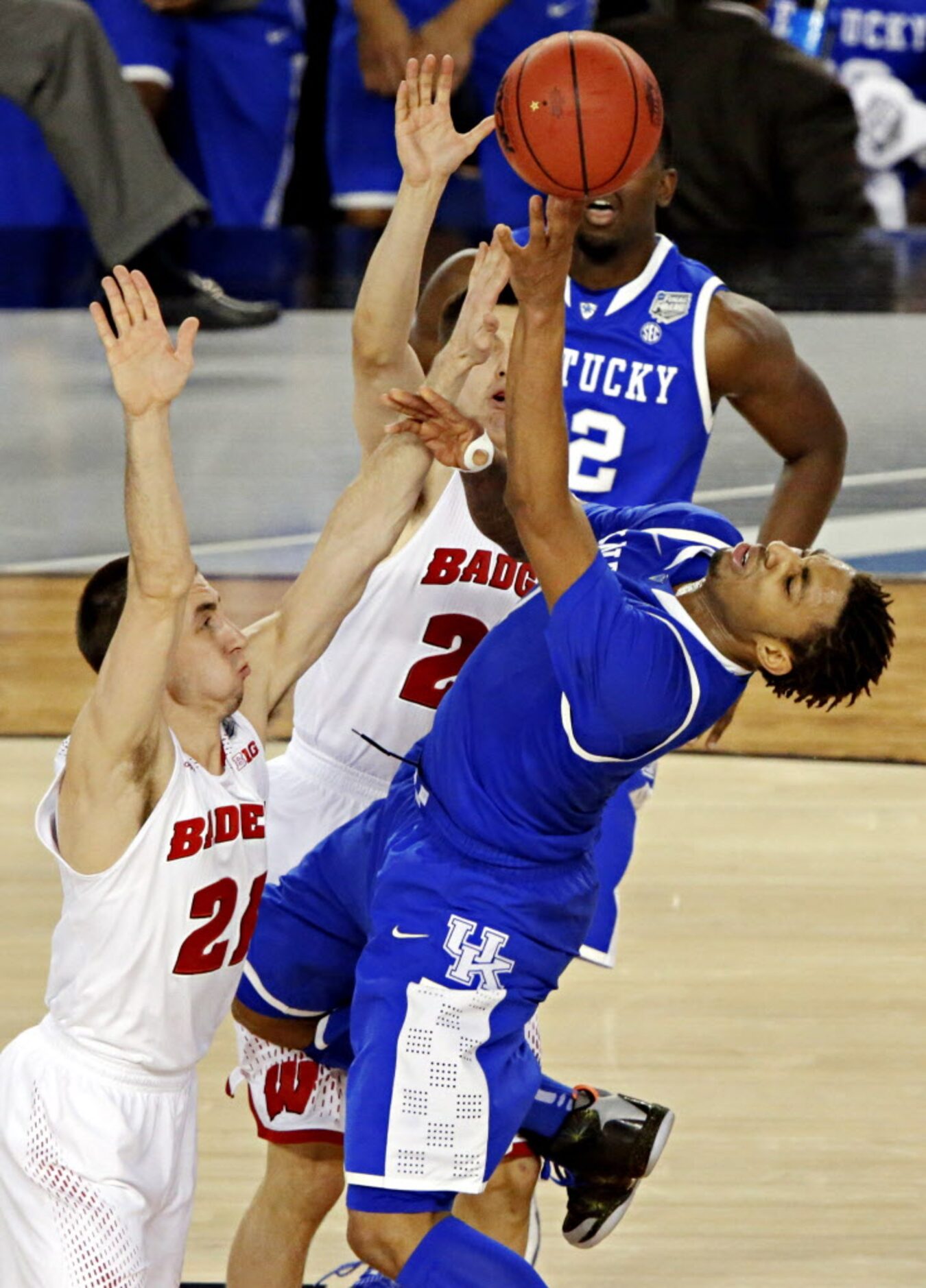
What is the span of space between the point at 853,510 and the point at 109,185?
3577 mm

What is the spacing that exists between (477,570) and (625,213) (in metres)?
1.14

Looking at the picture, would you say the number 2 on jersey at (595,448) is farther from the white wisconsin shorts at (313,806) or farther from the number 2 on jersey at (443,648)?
the white wisconsin shorts at (313,806)

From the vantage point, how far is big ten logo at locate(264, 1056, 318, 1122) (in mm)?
4086

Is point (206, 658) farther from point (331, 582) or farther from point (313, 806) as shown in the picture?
point (313, 806)

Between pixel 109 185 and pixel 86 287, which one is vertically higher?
pixel 109 185

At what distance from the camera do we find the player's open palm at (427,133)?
4.12 m

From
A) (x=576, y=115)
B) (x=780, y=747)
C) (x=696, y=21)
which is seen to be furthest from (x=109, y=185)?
(x=576, y=115)

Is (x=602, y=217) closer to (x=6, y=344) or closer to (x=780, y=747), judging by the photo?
(x=780, y=747)

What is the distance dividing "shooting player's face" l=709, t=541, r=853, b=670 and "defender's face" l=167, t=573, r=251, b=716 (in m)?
0.81

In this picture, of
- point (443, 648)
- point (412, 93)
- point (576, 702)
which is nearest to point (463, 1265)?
point (576, 702)

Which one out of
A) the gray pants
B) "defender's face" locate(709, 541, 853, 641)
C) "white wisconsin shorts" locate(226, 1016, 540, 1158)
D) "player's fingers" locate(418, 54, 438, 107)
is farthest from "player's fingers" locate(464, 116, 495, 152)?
the gray pants

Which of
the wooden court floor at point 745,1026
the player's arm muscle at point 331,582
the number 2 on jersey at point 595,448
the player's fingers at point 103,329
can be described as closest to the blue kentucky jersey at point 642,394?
the number 2 on jersey at point 595,448

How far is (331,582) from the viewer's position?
3920mm

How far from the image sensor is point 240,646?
353cm
